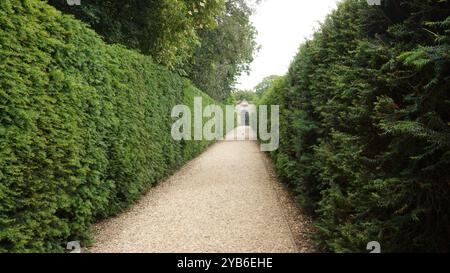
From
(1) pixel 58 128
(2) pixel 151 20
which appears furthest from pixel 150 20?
(1) pixel 58 128

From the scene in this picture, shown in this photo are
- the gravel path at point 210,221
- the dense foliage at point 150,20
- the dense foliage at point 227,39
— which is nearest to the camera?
the gravel path at point 210,221

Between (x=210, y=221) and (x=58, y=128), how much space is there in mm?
3303

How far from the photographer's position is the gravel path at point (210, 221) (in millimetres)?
5520

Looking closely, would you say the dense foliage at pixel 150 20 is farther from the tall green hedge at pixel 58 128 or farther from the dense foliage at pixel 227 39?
the dense foliage at pixel 227 39

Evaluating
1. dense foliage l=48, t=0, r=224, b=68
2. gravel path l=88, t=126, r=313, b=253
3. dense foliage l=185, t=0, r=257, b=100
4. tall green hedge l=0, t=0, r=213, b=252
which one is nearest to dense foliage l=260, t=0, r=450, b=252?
gravel path l=88, t=126, r=313, b=253


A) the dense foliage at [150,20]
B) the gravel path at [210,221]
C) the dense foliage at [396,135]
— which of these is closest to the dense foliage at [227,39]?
the dense foliage at [150,20]

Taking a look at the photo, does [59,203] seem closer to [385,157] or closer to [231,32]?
[385,157]

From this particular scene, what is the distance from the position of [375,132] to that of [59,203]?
4182 mm

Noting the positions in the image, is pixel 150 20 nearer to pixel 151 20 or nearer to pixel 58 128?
pixel 151 20

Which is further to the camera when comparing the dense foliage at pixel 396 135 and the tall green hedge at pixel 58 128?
the tall green hedge at pixel 58 128

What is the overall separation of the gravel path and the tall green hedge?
0.56 m

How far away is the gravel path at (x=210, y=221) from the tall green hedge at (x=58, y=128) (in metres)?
0.56

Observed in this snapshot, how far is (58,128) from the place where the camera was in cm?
489

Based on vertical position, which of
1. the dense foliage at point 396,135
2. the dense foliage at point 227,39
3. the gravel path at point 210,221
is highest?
the dense foliage at point 227,39
